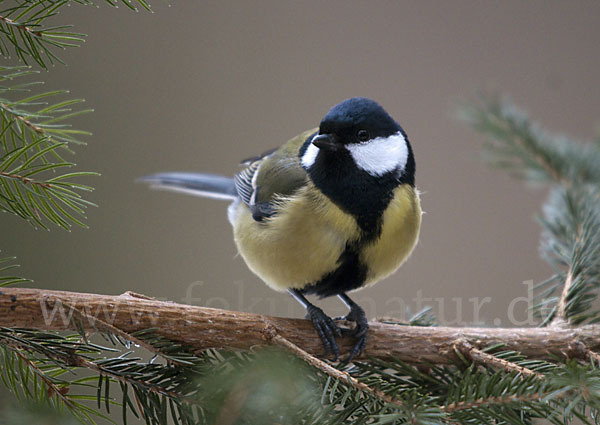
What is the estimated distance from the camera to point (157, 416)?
60cm

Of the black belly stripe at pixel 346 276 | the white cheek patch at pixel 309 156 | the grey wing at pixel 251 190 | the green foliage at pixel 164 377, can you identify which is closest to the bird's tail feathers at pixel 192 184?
the grey wing at pixel 251 190

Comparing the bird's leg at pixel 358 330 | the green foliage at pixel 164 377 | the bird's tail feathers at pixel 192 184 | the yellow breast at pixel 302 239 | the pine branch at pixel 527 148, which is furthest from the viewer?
the bird's tail feathers at pixel 192 184

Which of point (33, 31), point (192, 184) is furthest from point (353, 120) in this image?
point (192, 184)

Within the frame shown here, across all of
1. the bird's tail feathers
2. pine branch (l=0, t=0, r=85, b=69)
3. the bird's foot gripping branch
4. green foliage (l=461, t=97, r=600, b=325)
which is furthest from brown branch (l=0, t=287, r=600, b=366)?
the bird's tail feathers

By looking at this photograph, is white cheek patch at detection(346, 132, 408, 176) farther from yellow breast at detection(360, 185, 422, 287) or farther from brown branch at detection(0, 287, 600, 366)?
brown branch at detection(0, 287, 600, 366)

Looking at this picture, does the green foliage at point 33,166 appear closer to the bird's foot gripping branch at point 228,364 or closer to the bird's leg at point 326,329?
the bird's foot gripping branch at point 228,364

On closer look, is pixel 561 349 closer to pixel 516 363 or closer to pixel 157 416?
→ pixel 516 363

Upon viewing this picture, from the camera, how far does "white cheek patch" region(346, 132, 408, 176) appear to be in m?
0.97

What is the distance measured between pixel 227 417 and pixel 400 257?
50 centimetres

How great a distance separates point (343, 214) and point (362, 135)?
14 centimetres

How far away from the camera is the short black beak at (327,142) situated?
0.95 meters

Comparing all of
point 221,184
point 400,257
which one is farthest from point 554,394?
point 221,184

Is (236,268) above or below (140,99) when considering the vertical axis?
below

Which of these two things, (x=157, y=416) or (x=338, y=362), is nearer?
(x=157, y=416)
